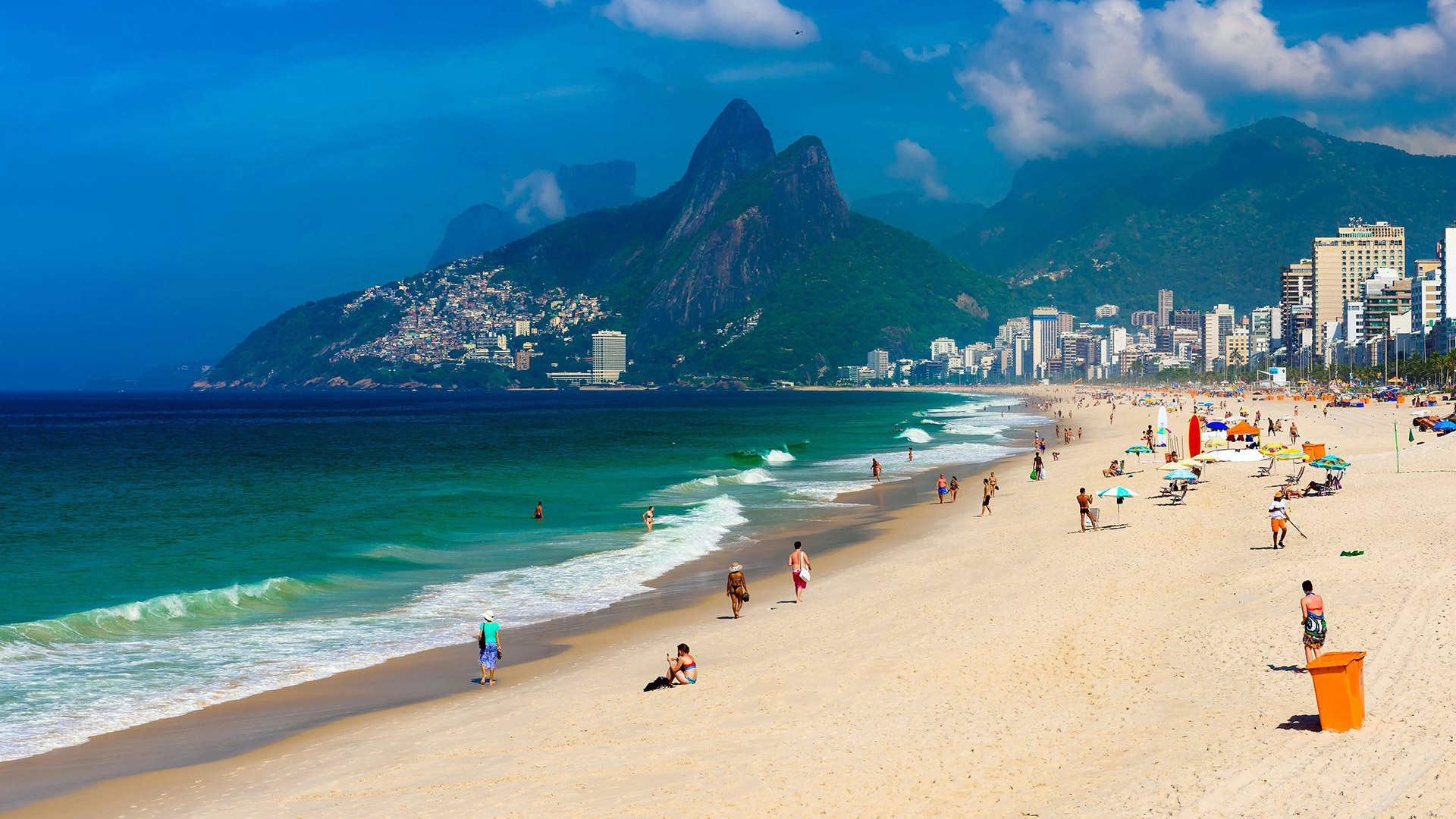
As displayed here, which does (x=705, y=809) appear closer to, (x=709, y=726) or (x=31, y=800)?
(x=709, y=726)

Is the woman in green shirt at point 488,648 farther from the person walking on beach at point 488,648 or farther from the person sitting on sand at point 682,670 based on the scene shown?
the person sitting on sand at point 682,670

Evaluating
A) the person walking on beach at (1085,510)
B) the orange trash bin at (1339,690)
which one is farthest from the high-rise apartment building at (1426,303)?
the orange trash bin at (1339,690)

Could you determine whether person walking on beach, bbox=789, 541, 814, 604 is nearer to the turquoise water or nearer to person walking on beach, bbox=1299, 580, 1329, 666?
the turquoise water

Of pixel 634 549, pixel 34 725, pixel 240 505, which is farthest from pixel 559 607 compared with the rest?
pixel 240 505

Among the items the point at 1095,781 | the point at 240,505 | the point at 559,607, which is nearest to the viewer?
the point at 1095,781

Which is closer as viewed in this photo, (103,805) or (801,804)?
(801,804)

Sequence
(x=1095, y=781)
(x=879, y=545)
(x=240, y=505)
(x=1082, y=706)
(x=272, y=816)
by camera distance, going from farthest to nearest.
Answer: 1. (x=240, y=505)
2. (x=879, y=545)
3. (x=1082, y=706)
4. (x=272, y=816)
5. (x=1095, y=781)
